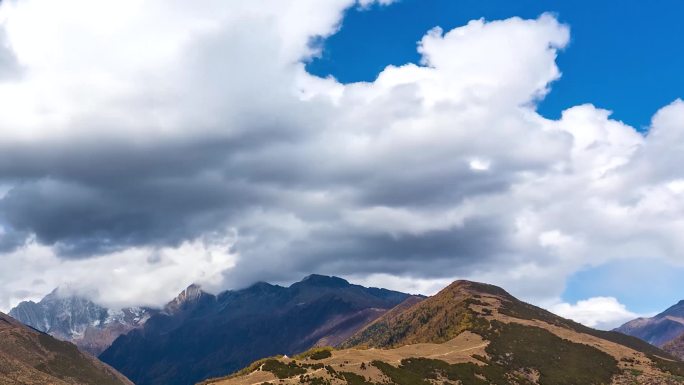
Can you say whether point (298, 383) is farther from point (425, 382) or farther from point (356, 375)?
point (425, 382)

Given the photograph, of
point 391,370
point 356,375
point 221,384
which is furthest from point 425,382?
point 221,384

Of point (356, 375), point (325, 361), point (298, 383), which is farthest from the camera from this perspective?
point (325, 361)

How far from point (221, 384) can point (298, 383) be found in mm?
18982

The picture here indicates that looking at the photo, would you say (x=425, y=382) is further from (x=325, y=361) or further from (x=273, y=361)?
(x=273, y=361)

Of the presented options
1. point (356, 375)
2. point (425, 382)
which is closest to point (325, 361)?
point (356, 375)

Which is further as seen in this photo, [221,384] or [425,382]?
[425,382]

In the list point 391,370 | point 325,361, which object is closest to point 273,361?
point 325,361

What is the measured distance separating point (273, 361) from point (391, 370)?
120 ft

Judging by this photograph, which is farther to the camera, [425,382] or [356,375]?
[425,382]

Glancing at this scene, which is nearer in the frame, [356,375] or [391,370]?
[356,375]

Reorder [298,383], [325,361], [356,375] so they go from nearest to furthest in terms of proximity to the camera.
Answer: [298,383], [356,375], [325,361]

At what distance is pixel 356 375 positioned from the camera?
17450cm

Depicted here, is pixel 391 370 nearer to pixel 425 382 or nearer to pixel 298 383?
pixel 425 382

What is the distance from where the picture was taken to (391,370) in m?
192
